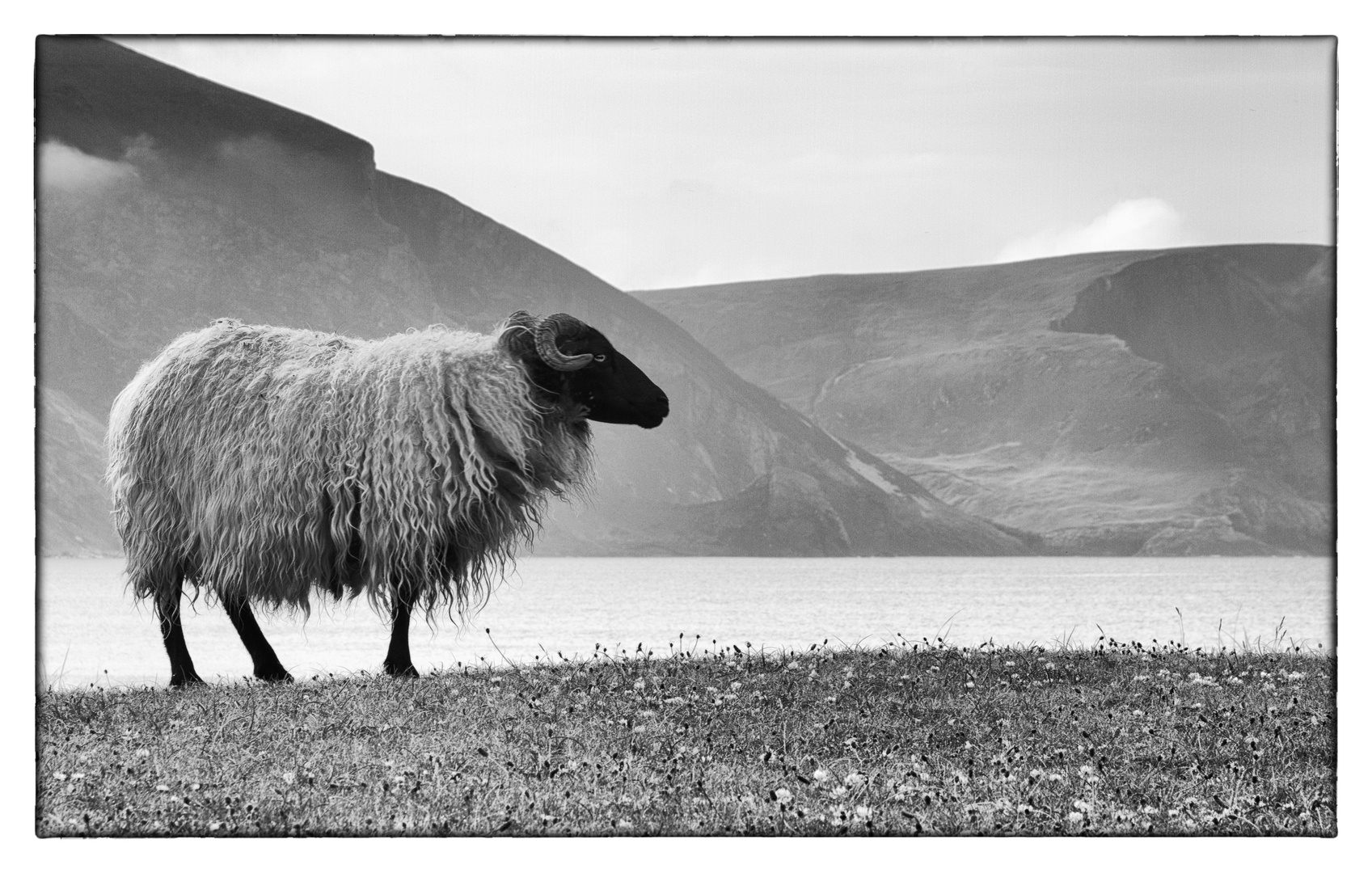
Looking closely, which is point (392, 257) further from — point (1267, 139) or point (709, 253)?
point (1267, 139)

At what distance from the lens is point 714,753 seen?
778cm

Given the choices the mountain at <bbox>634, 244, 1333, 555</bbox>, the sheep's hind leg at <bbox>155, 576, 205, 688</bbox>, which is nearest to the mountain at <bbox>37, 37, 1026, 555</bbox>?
the sheep's hind leg at <bbox>155, 576, 205, 688</bbox>

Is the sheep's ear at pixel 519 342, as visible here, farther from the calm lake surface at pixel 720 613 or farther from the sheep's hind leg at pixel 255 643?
the sheep's hind leg at pixel 255 643

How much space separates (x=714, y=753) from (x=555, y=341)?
4.06m

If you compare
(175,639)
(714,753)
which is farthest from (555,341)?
(714,753)

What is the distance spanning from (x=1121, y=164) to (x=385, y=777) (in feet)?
26.9

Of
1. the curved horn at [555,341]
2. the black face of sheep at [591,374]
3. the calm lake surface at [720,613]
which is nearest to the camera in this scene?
the curved horn at [555,341]

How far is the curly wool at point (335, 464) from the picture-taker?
33.6ft

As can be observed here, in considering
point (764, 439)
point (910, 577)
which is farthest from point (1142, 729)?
point (764, 439)

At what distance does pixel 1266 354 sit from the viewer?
3256 cm

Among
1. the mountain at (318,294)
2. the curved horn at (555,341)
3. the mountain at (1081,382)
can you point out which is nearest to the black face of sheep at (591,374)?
the curved horn at (555,341)

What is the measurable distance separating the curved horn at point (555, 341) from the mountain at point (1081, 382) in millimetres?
5167

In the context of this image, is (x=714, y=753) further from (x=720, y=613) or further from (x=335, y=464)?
(x=720, y=613)

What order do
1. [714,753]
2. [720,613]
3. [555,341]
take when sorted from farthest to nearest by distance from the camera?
[720,613] → [555,341] → [714,753]
